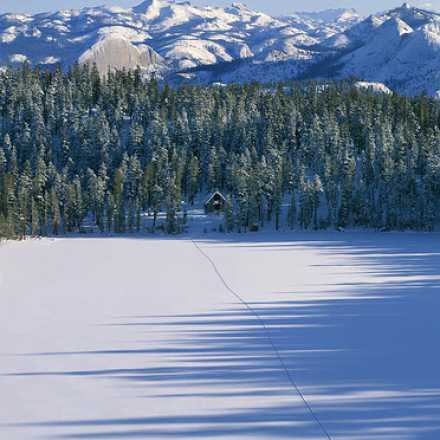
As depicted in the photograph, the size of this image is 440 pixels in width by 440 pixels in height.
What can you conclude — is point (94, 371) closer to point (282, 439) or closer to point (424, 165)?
point (282, 439)

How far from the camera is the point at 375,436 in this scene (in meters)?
16.9

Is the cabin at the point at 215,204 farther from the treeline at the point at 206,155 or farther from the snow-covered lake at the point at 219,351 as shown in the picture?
the snow-covered lake at the point at 219,351

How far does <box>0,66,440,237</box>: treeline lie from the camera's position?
253ft

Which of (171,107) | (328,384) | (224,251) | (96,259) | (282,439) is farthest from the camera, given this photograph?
(171,107)

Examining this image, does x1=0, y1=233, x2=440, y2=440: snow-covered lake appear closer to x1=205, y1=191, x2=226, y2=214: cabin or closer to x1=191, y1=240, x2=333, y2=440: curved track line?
x1=191, y1=240, x2=333, y2=440: curved track line

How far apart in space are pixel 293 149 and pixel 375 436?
83.1 metres

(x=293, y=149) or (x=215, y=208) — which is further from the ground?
(x=293, y=149)

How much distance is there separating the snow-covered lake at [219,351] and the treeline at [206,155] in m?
29.4

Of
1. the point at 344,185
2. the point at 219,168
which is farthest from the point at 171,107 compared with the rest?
the point at 344,185

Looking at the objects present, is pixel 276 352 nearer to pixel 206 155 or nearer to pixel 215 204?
pixel 215 204

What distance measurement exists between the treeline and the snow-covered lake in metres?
29.4

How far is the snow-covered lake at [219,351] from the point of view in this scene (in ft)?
59.5

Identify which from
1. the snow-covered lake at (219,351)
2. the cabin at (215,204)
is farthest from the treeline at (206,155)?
the snow-covered lake at (219,351)

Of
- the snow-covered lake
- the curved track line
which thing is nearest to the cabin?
the snow-covered lake
